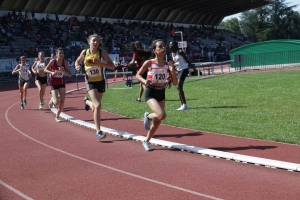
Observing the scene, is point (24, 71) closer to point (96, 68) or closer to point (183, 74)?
point (183, 74)

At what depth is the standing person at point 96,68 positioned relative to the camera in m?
9.08

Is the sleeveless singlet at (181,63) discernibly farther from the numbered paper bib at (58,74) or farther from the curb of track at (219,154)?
the curb of track at (219,154)

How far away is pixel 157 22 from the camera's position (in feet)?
222

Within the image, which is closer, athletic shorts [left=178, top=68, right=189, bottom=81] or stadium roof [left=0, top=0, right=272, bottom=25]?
athletic shorts [left=178, top=68, right=189, bottom=81]

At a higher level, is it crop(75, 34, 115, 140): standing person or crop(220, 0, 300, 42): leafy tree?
crop(220, 0, 300, 42): leafy tree

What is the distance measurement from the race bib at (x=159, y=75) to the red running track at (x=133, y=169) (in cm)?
130

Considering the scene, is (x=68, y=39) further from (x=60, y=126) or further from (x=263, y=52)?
(x=60, y=126)

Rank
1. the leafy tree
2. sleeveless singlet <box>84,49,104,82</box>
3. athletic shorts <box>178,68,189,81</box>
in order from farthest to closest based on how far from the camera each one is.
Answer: the leafy tree < athletic shorts <box>178,68,189,81</box> < sleeveless singlet <box>84,49,104,82</box>

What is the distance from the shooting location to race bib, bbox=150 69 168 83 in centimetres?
796

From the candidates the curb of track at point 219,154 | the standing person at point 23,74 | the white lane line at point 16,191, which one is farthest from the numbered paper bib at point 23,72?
the white lane line at point 16,191

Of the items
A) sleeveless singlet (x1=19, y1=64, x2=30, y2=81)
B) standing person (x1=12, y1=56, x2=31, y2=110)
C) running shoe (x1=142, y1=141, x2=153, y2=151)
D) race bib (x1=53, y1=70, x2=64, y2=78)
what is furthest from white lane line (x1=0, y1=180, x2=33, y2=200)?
sleeveless singlet (x1=19, y1=64, x2=30, y2=81)

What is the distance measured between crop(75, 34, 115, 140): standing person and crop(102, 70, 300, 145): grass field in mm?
2253

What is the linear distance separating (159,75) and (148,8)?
2342 inches

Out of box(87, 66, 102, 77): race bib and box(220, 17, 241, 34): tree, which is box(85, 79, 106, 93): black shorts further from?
box(220, 17, 241, 34): tree
